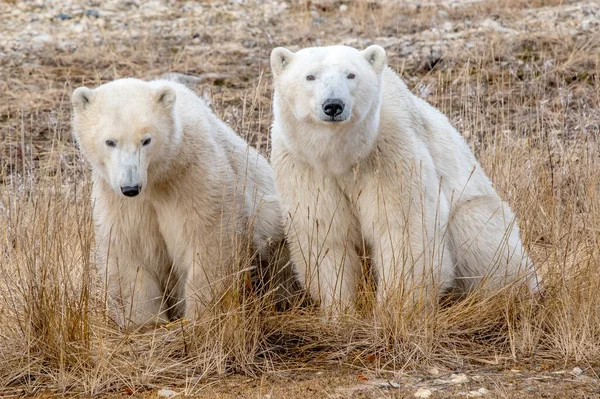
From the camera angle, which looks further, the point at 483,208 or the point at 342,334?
the point at 483,208

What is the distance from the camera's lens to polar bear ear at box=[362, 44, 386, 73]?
5133mm

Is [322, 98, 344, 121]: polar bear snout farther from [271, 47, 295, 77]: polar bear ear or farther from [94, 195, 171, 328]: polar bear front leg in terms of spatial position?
[94, 195, 171, 328]: polar bear front leg

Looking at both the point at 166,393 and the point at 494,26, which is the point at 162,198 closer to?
the point at 166,393

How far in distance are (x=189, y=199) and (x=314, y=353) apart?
1.09m

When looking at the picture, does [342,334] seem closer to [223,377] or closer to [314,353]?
[314,353]

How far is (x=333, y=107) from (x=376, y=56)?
603 mm

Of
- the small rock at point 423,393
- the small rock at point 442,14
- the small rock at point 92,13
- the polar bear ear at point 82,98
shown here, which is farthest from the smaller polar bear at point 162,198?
the small rock at point 92,13

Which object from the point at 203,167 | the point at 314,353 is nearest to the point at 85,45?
the point at 203,167

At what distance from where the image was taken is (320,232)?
5.22 metres

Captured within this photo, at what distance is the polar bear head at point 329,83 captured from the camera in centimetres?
475

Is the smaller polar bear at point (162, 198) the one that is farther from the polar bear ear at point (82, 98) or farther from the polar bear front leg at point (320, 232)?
the polar bear front leg at point (320, 232)

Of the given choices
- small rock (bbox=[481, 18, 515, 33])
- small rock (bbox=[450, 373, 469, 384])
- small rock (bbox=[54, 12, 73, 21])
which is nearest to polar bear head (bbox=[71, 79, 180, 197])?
small rock (bbox=[450, 373, 469, 384])

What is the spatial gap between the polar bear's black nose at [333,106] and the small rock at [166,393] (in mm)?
1554

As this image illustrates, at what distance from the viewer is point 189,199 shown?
204 inches
